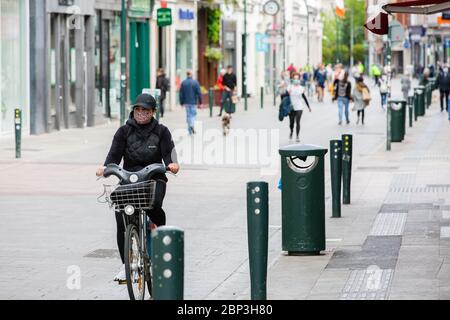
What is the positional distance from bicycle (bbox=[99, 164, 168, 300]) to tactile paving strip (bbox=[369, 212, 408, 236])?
5.30 meters

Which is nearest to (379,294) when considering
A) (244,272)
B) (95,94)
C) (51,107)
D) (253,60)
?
(244,272)

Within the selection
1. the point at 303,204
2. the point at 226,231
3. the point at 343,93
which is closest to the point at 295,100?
the point at 343,93

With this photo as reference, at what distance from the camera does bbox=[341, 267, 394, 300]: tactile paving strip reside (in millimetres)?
11258

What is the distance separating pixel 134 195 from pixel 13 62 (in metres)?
25.5

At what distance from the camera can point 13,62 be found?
35812 millimetres

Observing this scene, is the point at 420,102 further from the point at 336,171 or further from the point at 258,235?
the point at 258,235

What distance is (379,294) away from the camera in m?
11.3

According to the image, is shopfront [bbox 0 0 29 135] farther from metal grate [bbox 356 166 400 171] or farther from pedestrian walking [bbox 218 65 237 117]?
metal grate [bbox 356 166 400 171]

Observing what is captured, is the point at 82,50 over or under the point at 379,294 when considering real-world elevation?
over

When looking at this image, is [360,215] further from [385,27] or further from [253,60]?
[253,60]

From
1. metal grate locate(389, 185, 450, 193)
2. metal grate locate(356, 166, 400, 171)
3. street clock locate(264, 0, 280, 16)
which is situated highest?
street clock locate(264, 0, 280, 16)

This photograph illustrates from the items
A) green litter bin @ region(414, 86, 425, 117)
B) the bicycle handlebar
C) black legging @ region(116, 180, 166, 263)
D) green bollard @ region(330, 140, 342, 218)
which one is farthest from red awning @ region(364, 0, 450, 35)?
green litter bin @ region(414, 86, 425, 117)

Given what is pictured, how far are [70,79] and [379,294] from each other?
2948 centimetres

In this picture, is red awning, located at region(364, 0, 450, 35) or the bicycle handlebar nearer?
the bicycle handlebar
